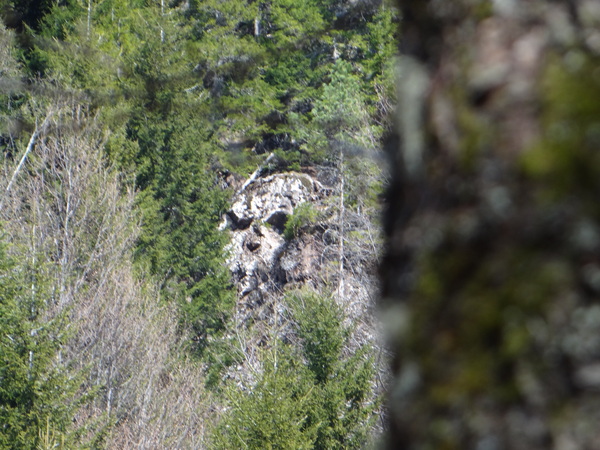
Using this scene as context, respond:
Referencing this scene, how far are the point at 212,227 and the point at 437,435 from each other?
102 ft

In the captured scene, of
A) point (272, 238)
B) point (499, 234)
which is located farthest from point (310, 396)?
point (272, 238)

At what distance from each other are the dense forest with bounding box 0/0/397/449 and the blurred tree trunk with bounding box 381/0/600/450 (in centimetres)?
324

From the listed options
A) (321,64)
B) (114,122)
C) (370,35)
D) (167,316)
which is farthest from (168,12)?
(167,316)

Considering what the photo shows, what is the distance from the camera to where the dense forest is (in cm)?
1185

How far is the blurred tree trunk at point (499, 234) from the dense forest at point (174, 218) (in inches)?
128

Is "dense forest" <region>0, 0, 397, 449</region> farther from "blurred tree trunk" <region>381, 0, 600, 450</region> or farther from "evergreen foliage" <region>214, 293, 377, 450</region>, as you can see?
"blurred tree trunk" <region>381, 0, 600, 450</region>

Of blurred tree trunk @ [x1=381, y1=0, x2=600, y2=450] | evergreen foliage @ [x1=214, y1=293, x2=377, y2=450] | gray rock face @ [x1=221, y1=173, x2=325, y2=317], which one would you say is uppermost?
blurred tree trunk @ [x1=381, y1=0, x2=600, y2=450]

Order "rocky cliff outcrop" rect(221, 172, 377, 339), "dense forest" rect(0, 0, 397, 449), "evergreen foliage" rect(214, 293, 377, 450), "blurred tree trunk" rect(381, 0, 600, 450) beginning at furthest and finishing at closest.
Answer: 1. "rocky cliff outcrop" rect(221, 172, 377, 339)
2. "evergreen foliage" rect(214, 293, 377, 450)
3. "dense forest" rect(0, 0, 397, 449)
4. "blurred tree trunk" rect(381, 0, 600, 450)

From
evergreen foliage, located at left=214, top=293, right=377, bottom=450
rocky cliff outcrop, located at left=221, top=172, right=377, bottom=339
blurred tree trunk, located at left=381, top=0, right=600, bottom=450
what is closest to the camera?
blurred tree trunk, located at left=381, top=0, right=600, bottom=450

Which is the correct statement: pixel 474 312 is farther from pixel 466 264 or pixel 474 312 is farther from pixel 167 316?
pixel 167 316

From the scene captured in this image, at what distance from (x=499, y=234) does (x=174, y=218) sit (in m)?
31.2

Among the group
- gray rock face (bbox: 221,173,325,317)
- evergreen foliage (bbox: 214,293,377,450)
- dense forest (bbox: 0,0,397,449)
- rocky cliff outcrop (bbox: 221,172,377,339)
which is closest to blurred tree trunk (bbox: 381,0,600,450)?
dense forest (bbox: 0,0,397,449)

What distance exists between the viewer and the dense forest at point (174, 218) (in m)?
11.9

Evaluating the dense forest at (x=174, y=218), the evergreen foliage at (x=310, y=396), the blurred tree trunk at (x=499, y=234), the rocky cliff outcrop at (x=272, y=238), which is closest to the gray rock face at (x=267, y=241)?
the rocky cliff outcrop at (x=272, y=238)
